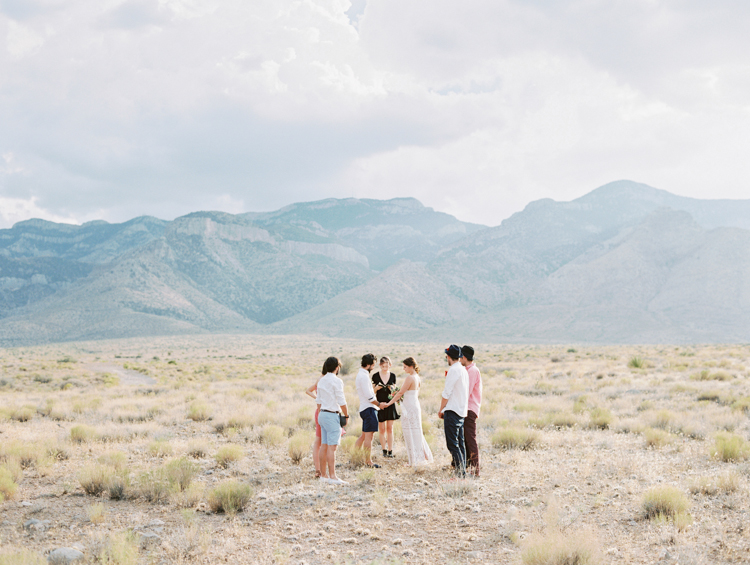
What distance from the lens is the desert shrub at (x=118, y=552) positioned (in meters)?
4.86

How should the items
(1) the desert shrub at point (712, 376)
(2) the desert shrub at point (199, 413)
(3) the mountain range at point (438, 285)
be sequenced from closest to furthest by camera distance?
(2) the desert shrub at point (199, 413)
(1) the desert shrub at point (712, 376)
(3) the mountain range at point (438, 285)

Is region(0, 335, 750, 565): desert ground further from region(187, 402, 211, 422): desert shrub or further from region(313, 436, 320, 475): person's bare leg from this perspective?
region(313, 436, 320, 475): person's bare leg

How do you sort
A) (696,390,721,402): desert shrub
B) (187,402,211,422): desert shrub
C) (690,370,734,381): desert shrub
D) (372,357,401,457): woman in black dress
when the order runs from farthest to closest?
1. (690,370,734,381): desert shrub
2. (696,390,721,402): desert shrub
3. (187,402,211,422): desert shrub
4. (372,357,401,457): woman in black dress

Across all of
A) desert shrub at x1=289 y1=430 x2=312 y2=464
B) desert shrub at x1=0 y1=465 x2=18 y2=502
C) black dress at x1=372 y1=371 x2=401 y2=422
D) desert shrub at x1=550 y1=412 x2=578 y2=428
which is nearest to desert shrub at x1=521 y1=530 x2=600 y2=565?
black dress at x1=372 y1=371 x2=401 y2=422

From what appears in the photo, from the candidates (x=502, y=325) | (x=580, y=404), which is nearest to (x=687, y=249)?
(x=502, y=325)

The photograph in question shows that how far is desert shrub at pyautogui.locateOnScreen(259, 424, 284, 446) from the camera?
35.4ft

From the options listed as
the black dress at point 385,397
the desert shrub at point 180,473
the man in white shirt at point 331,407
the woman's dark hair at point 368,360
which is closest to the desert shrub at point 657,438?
the black dress at point 385,397

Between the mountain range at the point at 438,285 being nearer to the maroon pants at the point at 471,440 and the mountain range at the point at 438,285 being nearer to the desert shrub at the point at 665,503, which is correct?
the maroon pants at the point at 471,440

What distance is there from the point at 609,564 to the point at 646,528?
1277 mm

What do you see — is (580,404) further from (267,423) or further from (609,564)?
(609,564)

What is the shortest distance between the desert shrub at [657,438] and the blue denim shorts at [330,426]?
21.2 feet

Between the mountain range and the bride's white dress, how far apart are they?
8262 cm

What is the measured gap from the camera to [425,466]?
8570mm

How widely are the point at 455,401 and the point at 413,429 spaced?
4.52 feet
